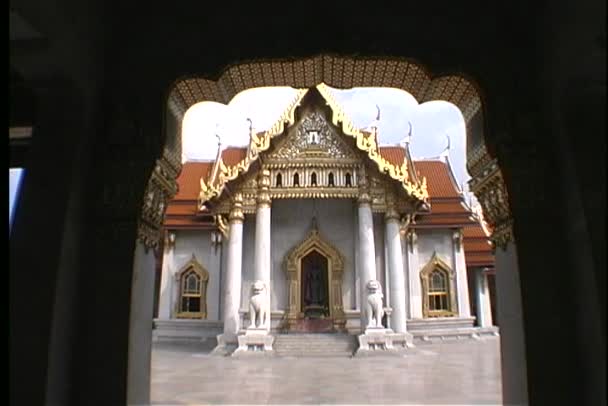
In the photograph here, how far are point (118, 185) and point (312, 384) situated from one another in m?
4.16


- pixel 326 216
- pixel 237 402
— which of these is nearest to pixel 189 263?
pixel 326 216

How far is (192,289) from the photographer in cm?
1238

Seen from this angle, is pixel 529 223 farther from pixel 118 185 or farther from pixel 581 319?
pixel 118 185

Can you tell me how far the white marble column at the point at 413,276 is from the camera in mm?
12203

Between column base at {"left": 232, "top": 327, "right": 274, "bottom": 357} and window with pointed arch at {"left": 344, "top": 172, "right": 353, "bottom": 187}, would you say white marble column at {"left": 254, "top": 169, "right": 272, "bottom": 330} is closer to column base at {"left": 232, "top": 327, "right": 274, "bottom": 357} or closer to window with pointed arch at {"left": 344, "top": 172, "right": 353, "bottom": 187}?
column base at {"left": 232, "top": 327, "right": 274, "bottom": 357}

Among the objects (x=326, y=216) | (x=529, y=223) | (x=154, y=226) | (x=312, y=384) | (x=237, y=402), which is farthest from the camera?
(x=326, y=216)

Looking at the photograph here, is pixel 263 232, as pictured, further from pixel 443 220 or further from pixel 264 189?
pixel 443 220

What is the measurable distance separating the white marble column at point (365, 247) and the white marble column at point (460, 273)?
8.93 ft

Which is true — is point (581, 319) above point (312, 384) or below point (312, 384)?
above

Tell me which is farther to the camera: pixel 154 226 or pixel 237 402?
pixel 237 402

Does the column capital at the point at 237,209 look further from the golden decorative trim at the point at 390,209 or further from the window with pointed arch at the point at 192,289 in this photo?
the golden decorative trim at the point at 390,209

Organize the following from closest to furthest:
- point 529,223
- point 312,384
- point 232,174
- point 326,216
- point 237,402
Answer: point 529,223
point 237,402
point 312,384
point 232,174
point 326,216

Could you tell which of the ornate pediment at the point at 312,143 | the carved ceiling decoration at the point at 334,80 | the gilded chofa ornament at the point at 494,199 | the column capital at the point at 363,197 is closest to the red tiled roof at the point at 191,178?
the ornate pediment at the point at 312,143

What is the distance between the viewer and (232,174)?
11047 mm
